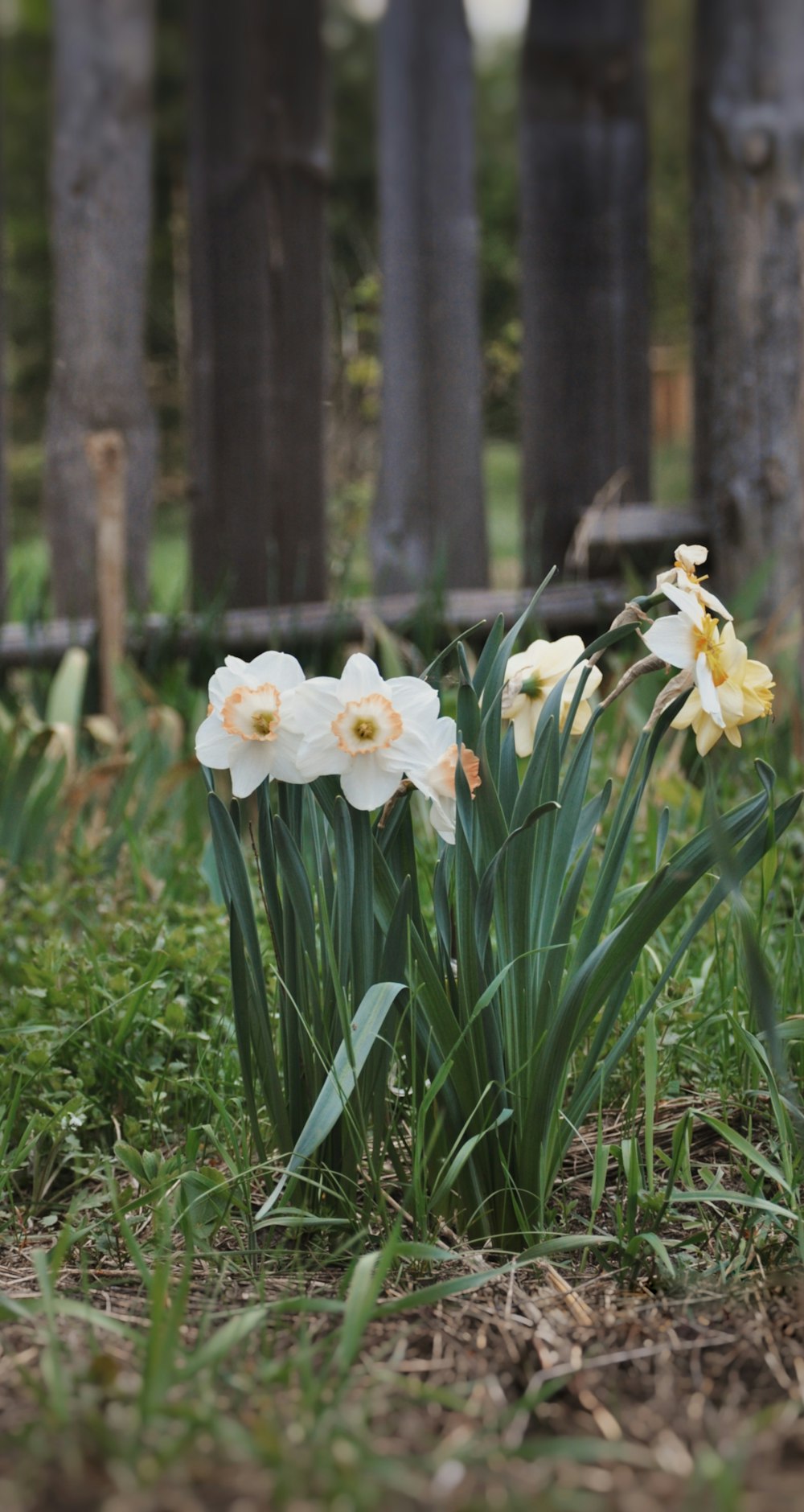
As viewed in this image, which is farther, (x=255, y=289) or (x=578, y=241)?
(x=578, y=241)

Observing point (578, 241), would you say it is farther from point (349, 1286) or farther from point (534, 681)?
point (349, 1286)

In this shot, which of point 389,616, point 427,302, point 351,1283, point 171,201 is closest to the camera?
point 351,1283

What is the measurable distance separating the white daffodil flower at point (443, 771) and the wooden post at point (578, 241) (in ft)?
6.79

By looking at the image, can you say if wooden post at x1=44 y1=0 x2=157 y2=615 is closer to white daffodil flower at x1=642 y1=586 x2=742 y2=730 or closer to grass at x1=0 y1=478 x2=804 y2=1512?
grass at x1=0 y1=478 x2=804 y2=1512

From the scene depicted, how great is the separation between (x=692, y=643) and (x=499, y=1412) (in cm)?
56

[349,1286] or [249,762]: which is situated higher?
[249,762]

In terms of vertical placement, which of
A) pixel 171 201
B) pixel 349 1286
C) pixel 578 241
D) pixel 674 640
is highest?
pixel 171 201

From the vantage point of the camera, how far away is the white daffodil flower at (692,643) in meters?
0.97

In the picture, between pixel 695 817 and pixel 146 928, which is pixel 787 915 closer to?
pixel 695 817

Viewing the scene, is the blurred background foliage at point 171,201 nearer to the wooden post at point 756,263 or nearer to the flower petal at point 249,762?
the wooden post at point 756,263

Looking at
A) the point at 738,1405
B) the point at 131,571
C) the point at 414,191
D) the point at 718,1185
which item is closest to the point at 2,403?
the point at 131,571

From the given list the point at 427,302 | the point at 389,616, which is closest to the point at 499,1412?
the point at 389,616

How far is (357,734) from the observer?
0.96 m

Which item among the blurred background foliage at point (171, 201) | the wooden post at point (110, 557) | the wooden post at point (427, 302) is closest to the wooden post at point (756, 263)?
the wooden post at point (427, 302)
